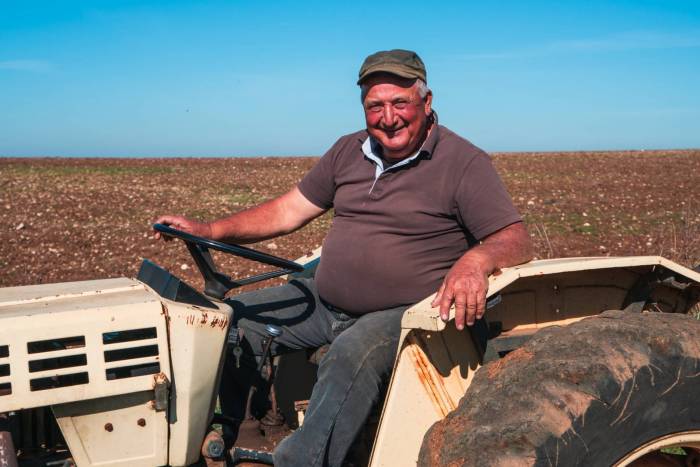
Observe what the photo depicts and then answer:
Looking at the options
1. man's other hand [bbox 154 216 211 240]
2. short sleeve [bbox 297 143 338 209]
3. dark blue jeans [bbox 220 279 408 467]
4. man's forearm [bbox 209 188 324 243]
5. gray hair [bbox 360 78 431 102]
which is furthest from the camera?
man's forearm [bbox 209 188 324 243]

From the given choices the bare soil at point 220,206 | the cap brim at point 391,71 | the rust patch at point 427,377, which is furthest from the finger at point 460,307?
the bare soil at point 220,206

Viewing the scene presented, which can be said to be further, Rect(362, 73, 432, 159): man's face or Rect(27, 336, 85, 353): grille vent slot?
Rect(362, 73, 432, 159): man's face

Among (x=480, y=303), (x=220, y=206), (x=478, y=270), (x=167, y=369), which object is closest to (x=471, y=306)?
(x=480, y=303)

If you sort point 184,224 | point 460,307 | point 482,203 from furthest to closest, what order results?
point 184,224, point 482,203, point 460,307

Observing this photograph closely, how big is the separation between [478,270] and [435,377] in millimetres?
346

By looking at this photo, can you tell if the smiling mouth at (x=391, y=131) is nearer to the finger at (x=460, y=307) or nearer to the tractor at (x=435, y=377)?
the tractor at (x=435, y=377)

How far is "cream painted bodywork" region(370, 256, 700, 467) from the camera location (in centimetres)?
236

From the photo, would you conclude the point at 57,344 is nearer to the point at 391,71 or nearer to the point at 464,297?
the point at 464,297

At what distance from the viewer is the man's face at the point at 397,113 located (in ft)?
10.2

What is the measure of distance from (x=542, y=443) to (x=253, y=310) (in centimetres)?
146

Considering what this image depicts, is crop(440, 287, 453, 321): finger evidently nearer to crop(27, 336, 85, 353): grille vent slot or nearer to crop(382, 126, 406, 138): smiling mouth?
crop(382, 126, 406, 138): smiling mouth

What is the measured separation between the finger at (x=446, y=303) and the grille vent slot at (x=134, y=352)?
33.5 inches

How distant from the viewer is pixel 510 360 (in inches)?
91.8

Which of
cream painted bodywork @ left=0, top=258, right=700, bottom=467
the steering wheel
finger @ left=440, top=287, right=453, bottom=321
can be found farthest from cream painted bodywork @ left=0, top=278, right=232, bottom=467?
finger @ left=440, top=287, right=453, bottom=321
